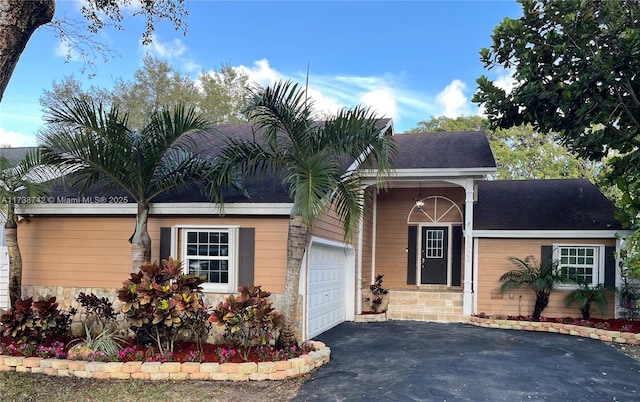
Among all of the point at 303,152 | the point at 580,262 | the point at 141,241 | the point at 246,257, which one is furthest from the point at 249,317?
the point at 580,262

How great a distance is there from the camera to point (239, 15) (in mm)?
14359

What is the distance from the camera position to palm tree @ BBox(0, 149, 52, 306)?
821 centimetres

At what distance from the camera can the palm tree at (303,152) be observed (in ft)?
22.4

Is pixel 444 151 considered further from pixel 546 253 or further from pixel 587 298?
pixel 587 298

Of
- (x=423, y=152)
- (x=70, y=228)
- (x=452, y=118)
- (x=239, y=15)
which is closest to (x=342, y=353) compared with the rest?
(x=70, y=228)

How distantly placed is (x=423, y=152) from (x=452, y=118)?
57.7ft

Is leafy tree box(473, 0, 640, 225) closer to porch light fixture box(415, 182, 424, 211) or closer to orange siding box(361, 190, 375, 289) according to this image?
porch light fixture box(415, 182, 424, 211)

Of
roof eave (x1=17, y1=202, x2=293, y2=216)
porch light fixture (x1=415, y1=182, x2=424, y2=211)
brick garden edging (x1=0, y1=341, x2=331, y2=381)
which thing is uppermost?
porch light fixture (x1=415, y1=182, x2=424, y2=211)

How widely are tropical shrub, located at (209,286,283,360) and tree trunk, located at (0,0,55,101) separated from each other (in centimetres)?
385

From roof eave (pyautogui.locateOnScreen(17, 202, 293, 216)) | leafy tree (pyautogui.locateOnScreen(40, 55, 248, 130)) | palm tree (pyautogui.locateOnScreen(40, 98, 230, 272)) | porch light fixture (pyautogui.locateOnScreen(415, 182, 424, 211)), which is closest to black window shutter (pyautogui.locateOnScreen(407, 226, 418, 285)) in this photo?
porch light fixture (pyautogui.locateOnScreen(415, 182, 424, 211))

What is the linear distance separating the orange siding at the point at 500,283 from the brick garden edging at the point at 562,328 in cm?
75

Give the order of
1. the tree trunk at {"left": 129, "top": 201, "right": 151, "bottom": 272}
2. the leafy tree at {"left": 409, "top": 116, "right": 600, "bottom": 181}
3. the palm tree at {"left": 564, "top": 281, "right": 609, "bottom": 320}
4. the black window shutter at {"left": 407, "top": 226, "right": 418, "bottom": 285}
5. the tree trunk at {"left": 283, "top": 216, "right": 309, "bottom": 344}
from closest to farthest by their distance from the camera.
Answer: the tree trunk at {"left": 283, "top": 216, "right": 309, "bottom": 344}
the tree trunk at {"left": 129, "top": 201, "right": 151, "bottom": 272}
the palm tree at {"left": 564, "top": 281, "right": 609, "bottom": 320}
the black window shutter at {"left": 407, "top": 226, "right": 418, "bottom": 285}
the leafy tree at {"left": 409, "top": 116, "right": 600, "bottom": 181}

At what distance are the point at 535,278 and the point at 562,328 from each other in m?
1.25

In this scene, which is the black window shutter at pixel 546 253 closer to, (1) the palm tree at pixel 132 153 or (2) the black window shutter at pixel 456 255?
(2) the black window shutter at pixel 456 255
